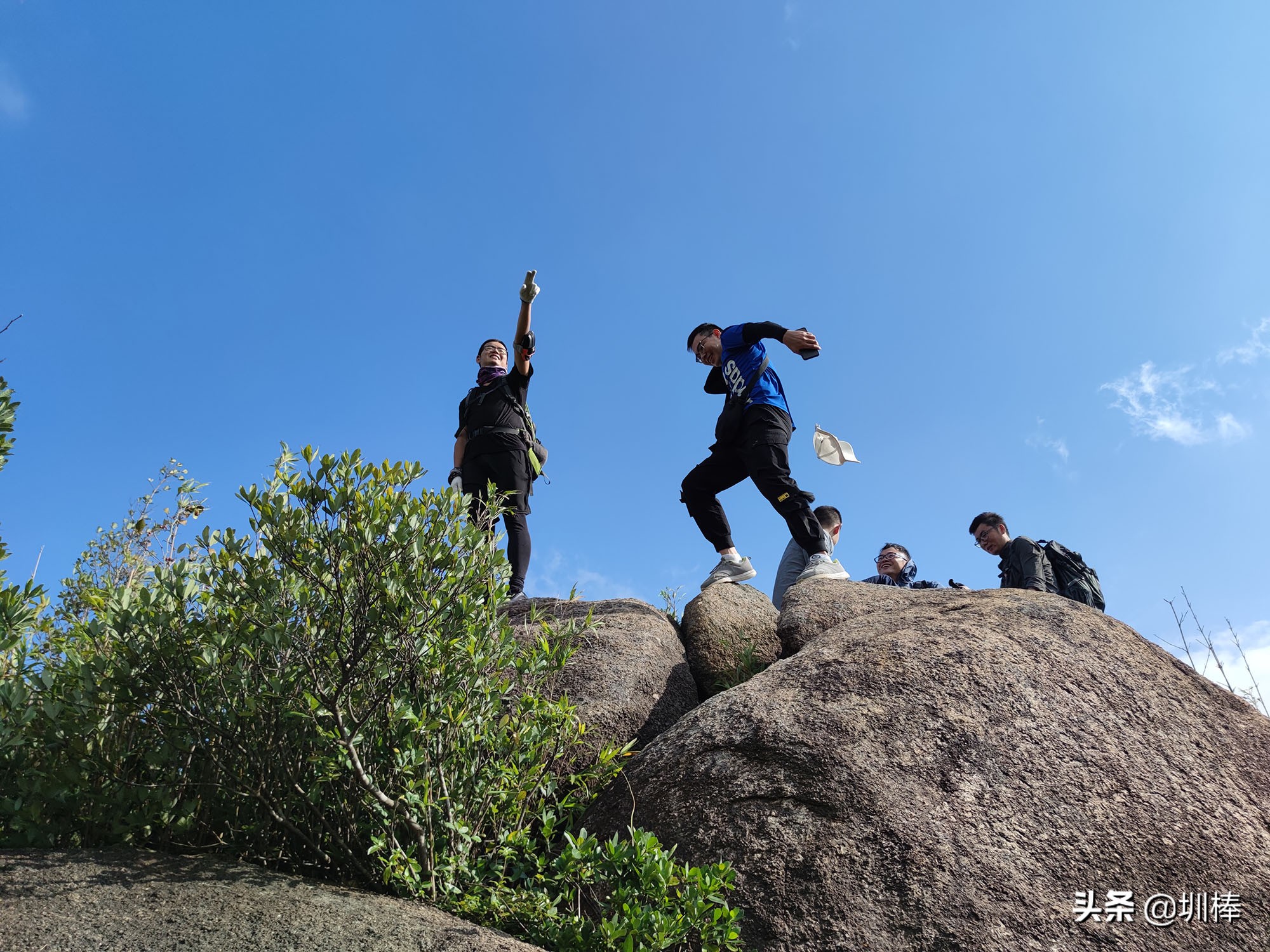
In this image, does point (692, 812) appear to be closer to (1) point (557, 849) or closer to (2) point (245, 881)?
(1) point (557, 849)

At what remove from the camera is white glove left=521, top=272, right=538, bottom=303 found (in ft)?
24.3

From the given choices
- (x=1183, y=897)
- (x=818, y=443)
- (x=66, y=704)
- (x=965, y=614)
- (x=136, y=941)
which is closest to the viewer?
(x=136, y=941)

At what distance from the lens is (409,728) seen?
319cm

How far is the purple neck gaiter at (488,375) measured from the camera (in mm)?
8086

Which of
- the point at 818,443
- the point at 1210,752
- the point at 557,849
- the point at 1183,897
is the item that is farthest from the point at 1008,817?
the point at 818,443

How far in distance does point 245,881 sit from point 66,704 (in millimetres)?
897

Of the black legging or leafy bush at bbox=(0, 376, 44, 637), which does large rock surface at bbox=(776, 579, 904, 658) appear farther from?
leafy bush at bbox=(0, 376, 44, 637)

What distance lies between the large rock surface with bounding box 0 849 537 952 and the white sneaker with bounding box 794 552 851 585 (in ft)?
16.1

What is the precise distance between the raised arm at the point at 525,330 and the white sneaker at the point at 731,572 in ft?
8.24

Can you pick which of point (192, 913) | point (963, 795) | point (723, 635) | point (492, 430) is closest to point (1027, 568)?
point (723, 635)

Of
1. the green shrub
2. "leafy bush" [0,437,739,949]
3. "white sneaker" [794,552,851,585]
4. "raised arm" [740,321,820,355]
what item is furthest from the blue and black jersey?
"leafy bush" [0,437,739,949]

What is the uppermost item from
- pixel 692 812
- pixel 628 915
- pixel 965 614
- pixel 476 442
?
pixel 476 442

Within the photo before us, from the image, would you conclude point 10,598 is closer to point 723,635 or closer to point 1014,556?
point 723,635

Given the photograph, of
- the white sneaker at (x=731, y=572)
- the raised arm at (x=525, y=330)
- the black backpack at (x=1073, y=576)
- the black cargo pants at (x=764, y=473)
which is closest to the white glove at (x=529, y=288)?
the raised arm at (x=525, y=330)
